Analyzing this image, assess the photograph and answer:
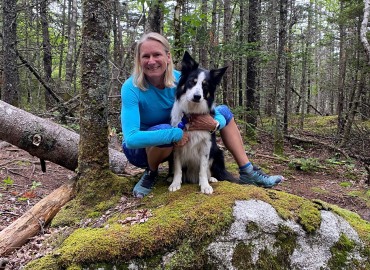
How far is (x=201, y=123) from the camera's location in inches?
117

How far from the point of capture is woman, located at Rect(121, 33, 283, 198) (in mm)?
2682

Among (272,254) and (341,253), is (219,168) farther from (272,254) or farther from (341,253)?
(341,253)

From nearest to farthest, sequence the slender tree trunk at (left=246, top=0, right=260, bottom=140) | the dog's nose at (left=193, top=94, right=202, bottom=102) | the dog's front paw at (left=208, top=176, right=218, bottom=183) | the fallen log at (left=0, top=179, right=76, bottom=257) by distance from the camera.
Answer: the fallen log at (left=0, top=179, right=76, bottom=257), the dog's nose at (left=193, top=94, right=202, bottom=102), the dog's front paw at (left=208, top=176, right=218, bottom=183), the slender tree trunk at (left=246, top=0, right=260, bottom=140)

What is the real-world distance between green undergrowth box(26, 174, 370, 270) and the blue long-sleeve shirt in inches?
28.6

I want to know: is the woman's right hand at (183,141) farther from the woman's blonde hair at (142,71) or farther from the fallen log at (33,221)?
the fallen log at (33,221)

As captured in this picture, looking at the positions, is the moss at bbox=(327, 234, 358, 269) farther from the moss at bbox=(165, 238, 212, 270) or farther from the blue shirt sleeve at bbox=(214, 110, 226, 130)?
the blue shirt sleeve at bbox=(214, 110, 226, 130)

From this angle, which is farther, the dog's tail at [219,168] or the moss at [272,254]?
the dog's tail at [219,168]

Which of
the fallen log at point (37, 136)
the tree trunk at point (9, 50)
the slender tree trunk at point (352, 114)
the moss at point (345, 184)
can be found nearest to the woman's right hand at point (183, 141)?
the fallen log at point (37, 136)

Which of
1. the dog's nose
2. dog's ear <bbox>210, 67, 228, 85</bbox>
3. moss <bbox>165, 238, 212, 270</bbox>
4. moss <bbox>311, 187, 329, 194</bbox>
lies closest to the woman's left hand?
the dog's nose

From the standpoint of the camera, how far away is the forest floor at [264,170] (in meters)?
3.38

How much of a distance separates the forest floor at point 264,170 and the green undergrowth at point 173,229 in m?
0.49

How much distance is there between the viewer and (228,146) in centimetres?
346

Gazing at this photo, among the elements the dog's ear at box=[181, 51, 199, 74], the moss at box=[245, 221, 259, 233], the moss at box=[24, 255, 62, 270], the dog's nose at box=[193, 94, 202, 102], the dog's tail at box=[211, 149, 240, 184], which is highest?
the dog's ear at box=[181, 51, 199, 74]

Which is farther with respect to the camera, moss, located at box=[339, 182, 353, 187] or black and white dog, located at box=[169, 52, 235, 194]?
moss, located at box=[339, 182, 353, 187]
